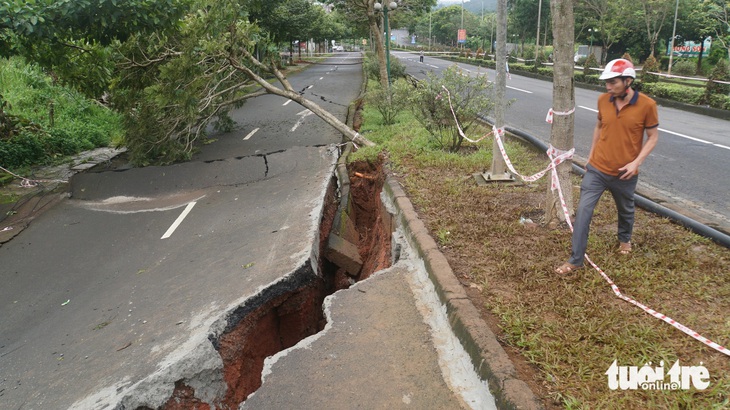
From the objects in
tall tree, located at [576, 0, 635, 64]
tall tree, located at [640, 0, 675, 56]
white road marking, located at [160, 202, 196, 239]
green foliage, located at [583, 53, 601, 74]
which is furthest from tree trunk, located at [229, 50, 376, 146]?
tall tree, located at [576, 0, 635, 64]

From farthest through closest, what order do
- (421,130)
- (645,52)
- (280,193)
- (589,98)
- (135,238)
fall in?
(645,52)
(589,98)
(421,130)
(280,193)
(135,238)

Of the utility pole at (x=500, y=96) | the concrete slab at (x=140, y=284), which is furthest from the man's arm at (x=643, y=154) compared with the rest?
the concrete slab at (x=140, y=284)

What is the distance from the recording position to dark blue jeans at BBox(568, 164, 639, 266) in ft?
13.2

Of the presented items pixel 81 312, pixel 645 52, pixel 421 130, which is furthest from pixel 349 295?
pixel 645 52

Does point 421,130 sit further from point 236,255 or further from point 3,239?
point 3,239

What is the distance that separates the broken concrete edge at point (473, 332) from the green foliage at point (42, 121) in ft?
33.5

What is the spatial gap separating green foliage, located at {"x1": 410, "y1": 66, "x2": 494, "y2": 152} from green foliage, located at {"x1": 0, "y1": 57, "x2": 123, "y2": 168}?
853cm

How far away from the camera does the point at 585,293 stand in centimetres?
374

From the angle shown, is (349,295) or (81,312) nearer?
(349,295)

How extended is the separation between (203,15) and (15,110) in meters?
7.22

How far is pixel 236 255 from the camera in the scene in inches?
242

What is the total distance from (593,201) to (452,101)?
4.63 metres

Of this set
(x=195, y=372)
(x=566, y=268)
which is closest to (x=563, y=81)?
(x=566, y=268)

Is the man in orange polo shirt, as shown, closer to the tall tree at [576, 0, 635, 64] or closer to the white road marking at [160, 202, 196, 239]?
the white road marking at [160, 202, 196, 239]
